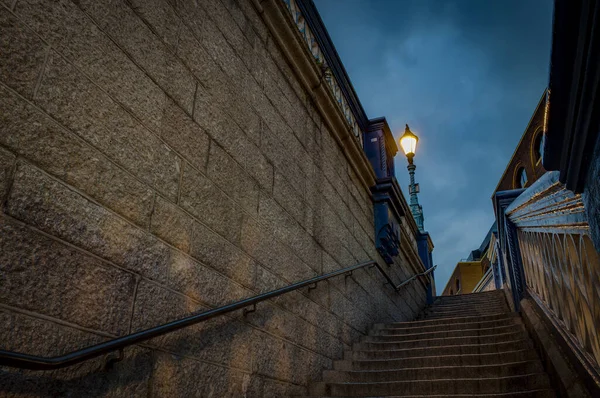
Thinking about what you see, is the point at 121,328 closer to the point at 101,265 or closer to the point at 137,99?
the point at 101,265

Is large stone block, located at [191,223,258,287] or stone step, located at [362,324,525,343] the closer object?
large stone block, located at [191,223,258,287]

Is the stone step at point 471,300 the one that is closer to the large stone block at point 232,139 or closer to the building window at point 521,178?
the large stone block at point 232,139

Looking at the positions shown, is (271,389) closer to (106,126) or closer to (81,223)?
(81,223)

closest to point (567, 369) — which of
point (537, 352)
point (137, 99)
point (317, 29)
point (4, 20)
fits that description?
point (537, 352)

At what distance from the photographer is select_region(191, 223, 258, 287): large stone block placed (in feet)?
8.39

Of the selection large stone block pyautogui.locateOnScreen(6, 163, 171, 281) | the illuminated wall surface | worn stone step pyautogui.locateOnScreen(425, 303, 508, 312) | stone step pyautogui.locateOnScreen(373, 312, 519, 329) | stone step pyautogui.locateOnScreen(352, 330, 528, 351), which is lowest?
stone step pyautogui.locateOnScreen(352, 330, 528, 351)

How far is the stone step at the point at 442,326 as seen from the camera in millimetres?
5105

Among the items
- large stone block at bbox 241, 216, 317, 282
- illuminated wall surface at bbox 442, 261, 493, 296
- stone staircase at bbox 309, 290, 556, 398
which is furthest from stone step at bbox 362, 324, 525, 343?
illuminated wall surface at bbox 442, 261, 493, 296

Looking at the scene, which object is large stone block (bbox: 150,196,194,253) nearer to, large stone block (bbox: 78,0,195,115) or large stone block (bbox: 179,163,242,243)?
large stone block (bbox: 179,163,242,243)

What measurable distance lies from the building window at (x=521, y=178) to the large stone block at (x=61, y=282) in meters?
23.4

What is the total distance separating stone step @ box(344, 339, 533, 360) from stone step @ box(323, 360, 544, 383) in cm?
42

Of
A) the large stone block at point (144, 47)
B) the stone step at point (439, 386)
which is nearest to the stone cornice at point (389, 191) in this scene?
the stone step at point (439, 386)

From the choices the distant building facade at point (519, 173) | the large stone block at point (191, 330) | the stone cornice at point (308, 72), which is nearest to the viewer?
the large stone block at point (191, 330)

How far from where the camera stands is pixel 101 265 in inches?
73.7
